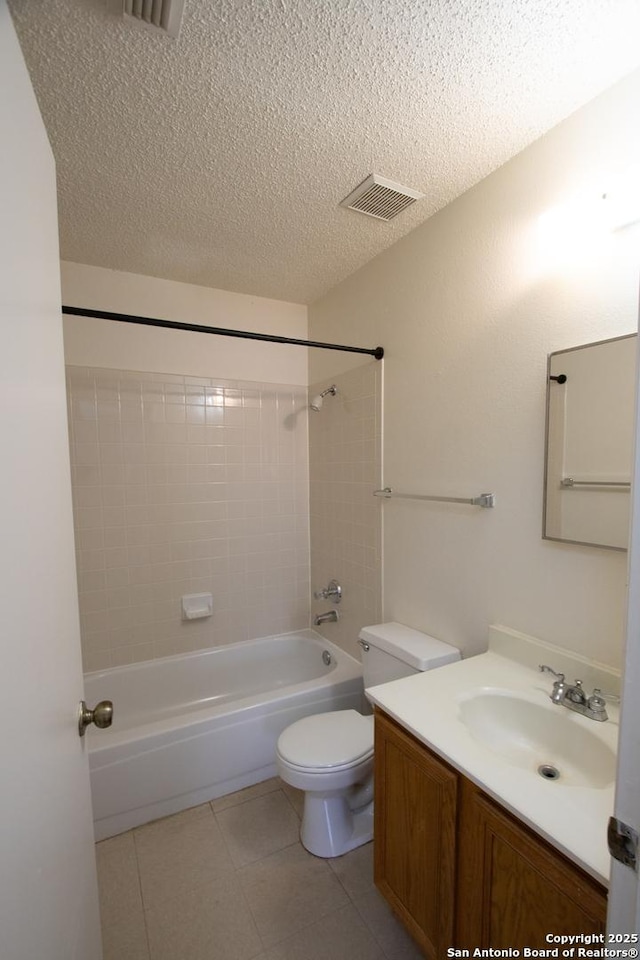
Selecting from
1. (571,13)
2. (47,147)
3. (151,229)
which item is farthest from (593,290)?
(151,229)

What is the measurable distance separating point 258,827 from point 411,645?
3.37 ft

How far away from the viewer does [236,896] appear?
4.59ft

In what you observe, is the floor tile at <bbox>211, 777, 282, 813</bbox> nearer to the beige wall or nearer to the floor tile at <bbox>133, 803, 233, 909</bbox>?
the floor tile at <bbox>133, 803, 233, 909</bbox>

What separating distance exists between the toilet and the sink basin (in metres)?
0.37

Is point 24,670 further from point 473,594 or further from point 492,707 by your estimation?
point 473,594

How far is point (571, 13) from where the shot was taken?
3.00ft

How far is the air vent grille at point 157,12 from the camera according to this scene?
87cm

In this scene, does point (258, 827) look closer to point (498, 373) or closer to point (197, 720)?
point (197, 720)

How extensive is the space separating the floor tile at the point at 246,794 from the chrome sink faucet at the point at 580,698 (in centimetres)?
147

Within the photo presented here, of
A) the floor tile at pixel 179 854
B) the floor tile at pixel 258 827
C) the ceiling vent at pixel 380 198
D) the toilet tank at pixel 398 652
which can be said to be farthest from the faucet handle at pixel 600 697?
the ceiling vent at pixel 380 198

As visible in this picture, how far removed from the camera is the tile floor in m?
1.24

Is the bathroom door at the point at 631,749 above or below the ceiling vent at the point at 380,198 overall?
below

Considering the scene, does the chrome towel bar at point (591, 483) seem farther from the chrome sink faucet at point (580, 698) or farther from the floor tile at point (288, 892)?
the floor tile at point (288, 892)

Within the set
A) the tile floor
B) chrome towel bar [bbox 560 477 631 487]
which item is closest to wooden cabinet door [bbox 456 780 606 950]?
the tile floor
